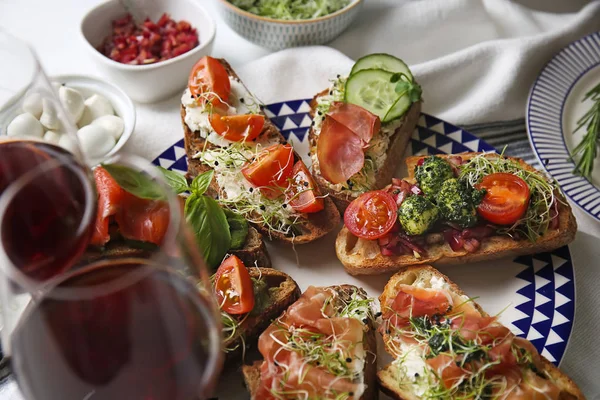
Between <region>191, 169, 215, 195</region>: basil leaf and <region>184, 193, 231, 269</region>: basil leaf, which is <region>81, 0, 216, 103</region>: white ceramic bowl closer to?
<region>191, 169, 215, 195</region>: basil leaf

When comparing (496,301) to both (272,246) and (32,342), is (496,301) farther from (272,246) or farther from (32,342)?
(32,342)

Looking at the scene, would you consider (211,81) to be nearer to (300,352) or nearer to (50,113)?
(50,113)

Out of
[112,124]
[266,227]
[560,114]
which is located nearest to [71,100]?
[112,124]

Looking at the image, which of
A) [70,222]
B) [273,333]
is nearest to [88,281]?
[70,222]

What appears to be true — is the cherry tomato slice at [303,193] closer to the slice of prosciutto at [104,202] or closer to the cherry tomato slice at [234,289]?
the cherry tomato slice at [234,289]

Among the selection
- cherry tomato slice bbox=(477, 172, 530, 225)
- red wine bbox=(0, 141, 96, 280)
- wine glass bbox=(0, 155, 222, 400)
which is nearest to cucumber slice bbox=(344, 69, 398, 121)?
cherry tomato slice bbox=(477, 172, 530, 225)
